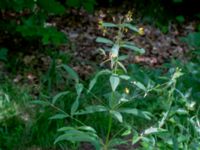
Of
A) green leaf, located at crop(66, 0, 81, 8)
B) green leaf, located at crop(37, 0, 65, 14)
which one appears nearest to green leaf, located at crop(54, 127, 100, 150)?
green leaf, located at crop(37, 0, 65, 14)

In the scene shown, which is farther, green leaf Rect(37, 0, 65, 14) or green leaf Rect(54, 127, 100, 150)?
A: green leaf Rect(37, 0, 65, 14)

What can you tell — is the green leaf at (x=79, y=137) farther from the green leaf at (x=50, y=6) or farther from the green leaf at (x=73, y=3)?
the green leaf at (x=73, y=3)

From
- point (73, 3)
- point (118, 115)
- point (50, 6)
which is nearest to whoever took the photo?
point (118, 115)

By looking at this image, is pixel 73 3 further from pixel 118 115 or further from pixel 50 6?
pixel 118 115

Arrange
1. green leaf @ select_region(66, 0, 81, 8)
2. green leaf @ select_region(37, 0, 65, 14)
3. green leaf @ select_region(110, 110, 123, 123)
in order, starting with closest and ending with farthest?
green leaf @ select_region(110, 110, 123, 123) < green leaf @ select_region(37, 0, 65, 14) < green leaf @ select_region(66, 0, 81, 8)

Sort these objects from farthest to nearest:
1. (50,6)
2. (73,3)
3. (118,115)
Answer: (73,3) < (50,6) < (118,115)

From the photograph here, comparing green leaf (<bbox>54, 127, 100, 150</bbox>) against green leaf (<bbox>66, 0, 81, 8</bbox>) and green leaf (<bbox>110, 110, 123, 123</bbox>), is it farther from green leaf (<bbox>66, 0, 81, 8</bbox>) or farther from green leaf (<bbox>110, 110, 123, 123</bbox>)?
green leaf (<bbox>66, 0, 81, 8</bbox>)

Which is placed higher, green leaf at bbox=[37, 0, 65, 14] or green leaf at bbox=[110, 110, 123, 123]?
green leaf at bbox=[37, 0, 65, 14]

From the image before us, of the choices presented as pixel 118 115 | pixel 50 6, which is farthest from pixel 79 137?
pixel 50 6

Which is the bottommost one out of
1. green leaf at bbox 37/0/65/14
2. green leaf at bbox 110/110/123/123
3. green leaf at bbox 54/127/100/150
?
green leaf at bbox 54/127/100/150

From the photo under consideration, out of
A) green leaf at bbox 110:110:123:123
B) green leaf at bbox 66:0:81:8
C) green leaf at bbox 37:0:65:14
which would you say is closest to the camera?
green leaf at bbox 110:110:123:123

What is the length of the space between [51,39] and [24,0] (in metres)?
0.41

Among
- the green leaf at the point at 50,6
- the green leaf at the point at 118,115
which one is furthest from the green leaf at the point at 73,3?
the green leaf at the point at 118,115

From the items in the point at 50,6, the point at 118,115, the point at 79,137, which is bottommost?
the point at 79,137
